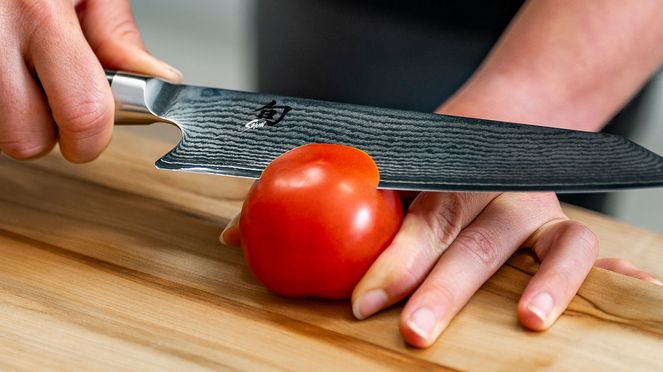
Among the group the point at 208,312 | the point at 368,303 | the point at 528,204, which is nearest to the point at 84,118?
the point at 208,312

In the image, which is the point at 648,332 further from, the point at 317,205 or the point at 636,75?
the point at 636,75

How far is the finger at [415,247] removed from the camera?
853 millimetres

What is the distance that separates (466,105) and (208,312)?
0.43 metres

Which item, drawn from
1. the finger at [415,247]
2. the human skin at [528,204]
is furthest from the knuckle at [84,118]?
the finger at [415,247]

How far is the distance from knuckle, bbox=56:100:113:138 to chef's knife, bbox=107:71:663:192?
1.4 inches

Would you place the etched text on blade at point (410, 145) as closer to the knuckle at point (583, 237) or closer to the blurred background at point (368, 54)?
the knuckle at point (583, 237)

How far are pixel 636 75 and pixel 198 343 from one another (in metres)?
0.70

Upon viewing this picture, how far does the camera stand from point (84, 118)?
1.03m

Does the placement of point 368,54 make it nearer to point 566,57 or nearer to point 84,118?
point 566,57

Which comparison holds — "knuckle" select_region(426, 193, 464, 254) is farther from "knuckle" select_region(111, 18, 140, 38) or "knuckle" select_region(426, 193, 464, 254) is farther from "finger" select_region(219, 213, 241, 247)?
"knuckle" select_region(111, 18, 140, 38)

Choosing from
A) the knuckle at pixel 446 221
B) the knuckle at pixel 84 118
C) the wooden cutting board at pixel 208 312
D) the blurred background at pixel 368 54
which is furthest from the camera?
the blurred background at pixel 368 54

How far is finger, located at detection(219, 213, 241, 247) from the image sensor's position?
3.19 feet

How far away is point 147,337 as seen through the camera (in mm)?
836

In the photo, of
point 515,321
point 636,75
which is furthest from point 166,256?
point 636,75
